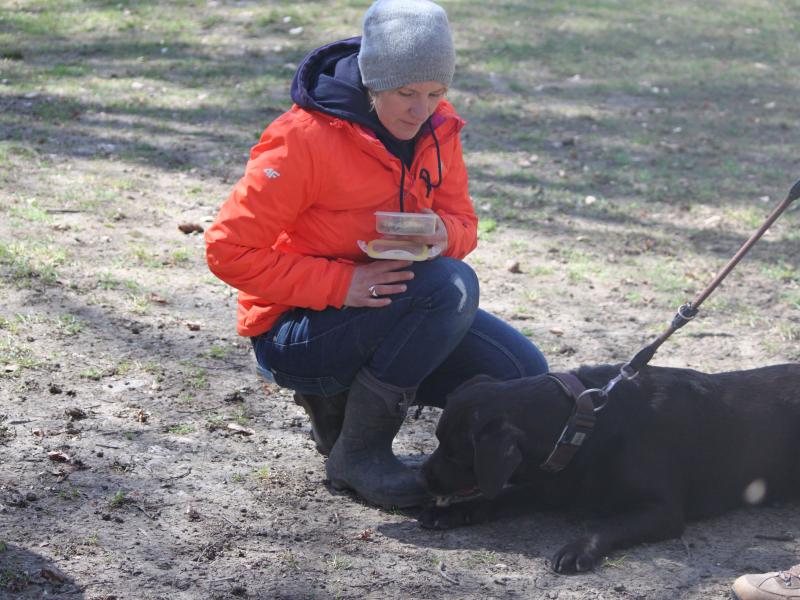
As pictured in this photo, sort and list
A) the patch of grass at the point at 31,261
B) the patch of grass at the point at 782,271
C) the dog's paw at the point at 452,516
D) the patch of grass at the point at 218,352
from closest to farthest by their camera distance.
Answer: the dog's paw at the point at 452,516 < the patch of grass at the point at 218,352 < the patch of grass at the point at 31,261 < the patch of grass at the point at 782,271

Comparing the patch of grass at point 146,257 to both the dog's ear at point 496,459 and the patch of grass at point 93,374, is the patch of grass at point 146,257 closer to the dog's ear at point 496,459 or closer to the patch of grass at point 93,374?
the patch of grass at point 93,374

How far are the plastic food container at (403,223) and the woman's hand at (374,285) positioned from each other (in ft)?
0.41

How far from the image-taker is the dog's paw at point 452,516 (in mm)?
3742

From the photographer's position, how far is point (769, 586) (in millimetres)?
3193

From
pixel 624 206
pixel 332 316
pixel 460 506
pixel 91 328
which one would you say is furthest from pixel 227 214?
pixel 624 206

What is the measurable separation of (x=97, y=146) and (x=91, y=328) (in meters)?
3.51

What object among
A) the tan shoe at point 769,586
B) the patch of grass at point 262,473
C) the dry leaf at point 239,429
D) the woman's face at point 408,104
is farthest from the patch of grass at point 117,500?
the tan shoe at point 769,586

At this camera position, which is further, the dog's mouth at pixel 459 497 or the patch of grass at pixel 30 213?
the patch of grass at pixel 30 213

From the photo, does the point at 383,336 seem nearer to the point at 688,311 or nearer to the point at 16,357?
the point at 688,311

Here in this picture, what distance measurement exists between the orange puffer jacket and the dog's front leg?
115 cm

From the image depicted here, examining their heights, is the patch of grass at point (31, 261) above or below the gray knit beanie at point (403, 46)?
below

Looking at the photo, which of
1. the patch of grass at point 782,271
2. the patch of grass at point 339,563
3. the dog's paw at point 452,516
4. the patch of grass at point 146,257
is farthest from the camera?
the patch of grass at point 782,271

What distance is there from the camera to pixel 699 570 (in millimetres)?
3496

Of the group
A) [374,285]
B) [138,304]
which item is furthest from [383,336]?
[138,304]
